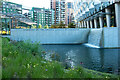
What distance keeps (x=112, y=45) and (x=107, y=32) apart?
1548 mm

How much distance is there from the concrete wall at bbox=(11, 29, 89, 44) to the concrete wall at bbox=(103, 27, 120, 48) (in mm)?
6025

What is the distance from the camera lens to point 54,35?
2364 centimetres

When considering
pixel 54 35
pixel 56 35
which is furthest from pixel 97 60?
pixel 54 35

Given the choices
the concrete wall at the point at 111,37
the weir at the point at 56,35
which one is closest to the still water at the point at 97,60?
the concrete wall at the point at 111,37

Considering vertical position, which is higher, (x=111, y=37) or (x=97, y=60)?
(x=111, y=37)

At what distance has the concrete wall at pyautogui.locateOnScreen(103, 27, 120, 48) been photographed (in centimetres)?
1733

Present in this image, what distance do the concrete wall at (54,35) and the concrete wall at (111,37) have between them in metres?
6.02

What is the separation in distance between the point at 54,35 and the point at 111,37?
900 cm

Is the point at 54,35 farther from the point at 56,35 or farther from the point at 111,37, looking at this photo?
the point at 111,37

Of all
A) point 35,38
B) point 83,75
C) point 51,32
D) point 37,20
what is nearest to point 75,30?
point 51,32

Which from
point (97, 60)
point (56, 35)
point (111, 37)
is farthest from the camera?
point (56, 35)

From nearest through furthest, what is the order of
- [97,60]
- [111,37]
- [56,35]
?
[97,60]
[111,37]
[56,35]

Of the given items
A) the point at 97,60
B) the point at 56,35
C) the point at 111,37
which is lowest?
the point at 97,60

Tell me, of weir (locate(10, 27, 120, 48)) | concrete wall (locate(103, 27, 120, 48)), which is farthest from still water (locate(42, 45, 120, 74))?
weir (locate(10, 27, 120, 48))
